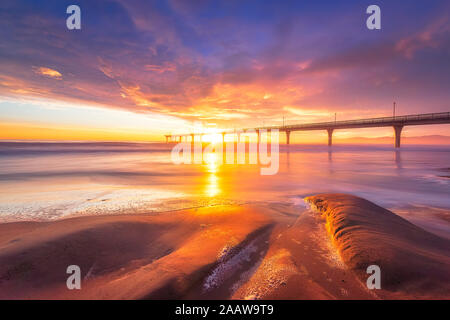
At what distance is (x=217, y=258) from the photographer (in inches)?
121

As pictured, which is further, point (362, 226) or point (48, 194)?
point (48, 194)

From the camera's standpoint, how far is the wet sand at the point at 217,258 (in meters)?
2.36

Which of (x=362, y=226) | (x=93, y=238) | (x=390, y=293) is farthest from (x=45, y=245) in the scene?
(x=362, y=226)

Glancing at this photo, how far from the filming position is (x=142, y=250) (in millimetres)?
3385

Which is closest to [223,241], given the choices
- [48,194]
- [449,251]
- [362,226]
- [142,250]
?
[142,250]

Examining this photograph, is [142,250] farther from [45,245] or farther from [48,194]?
[48,194]

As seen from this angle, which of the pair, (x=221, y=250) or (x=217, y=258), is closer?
(x=217, y=258)

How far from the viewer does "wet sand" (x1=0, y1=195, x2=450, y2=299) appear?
2355 millimetres
